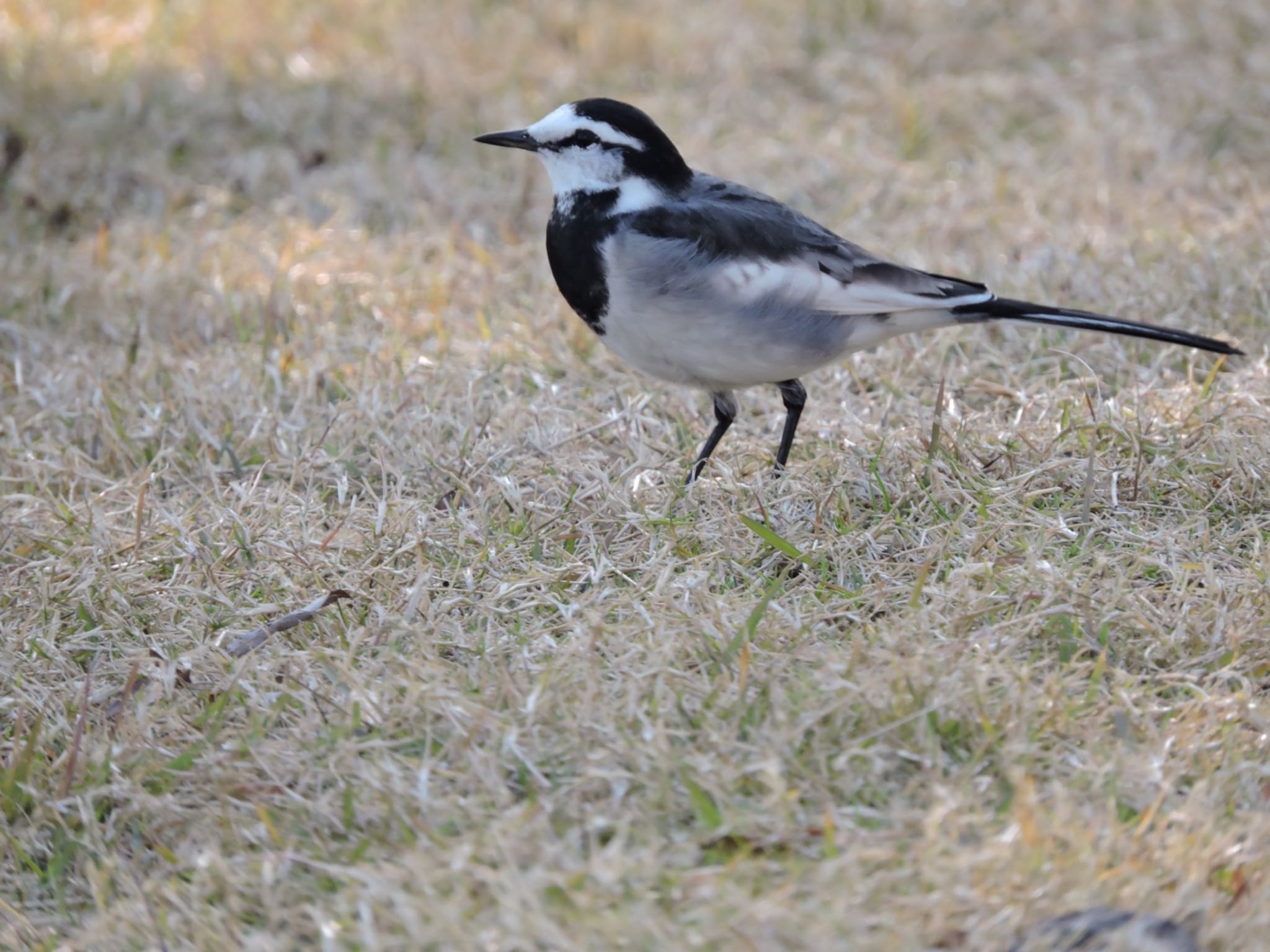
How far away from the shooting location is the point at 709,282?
138 inches

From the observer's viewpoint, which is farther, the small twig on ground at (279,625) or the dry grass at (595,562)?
the small twig on ground at (279,625)

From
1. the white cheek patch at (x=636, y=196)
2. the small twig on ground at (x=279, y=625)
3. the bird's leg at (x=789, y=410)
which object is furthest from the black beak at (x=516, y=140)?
the small twig on ground at (x=279, y=625)

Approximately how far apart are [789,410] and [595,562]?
76 centimetres

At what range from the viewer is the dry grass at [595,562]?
7.93 feet

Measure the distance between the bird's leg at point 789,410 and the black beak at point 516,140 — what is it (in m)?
0.89

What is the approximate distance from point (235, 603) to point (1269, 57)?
5217 mm

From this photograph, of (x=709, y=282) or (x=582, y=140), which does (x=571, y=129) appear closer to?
(x=582, y=140)

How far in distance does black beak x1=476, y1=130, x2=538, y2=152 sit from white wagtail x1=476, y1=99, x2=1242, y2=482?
3 centimetres

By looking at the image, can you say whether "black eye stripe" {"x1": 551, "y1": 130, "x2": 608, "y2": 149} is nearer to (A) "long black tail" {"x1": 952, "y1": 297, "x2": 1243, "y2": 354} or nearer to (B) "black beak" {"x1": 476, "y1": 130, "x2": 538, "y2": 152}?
(B) "black beak" {"x1": 476, "y1": 130, "x2": 538, "y2": 152}

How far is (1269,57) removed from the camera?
6.39 m

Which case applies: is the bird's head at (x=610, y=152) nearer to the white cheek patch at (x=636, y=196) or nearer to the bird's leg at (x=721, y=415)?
the white cheek patch at (x=636, y=196)

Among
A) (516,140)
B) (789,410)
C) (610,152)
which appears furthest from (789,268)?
(516,140)

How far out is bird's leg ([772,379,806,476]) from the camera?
374cm

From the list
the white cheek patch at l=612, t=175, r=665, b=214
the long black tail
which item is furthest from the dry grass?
the white cheek patch at l=612, t=175, r=665, b=214
